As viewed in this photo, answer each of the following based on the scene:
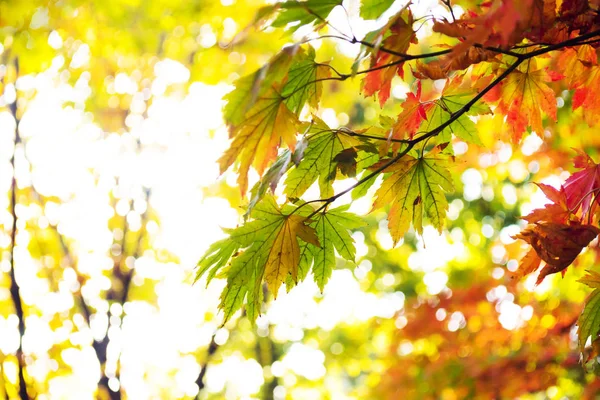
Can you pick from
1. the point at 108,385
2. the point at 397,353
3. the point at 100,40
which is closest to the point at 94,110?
the point at 100,40

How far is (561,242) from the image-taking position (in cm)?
81

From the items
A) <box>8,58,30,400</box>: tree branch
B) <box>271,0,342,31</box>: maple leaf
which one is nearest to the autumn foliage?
<box>271,0,342,31</box>: maple leaf

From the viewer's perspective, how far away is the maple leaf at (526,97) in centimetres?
102

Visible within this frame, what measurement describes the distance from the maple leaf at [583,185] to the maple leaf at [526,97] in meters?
0.11

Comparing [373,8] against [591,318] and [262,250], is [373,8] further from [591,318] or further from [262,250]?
[591,318]

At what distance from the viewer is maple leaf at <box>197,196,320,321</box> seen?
850mm

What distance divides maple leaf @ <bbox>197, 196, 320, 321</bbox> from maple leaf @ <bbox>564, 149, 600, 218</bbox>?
0.53 meters

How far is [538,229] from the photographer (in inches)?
33.1

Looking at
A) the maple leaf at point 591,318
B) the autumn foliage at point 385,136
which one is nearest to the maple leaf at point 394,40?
the autumn foliage at point 385,136

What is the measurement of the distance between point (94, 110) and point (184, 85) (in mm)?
631

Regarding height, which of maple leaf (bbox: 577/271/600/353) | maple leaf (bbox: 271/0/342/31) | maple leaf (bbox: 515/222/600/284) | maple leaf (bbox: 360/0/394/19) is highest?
maple leaf (bbox: 360/0/394/19)

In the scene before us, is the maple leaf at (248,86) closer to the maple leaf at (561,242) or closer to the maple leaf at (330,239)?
the maple leaf at (330,239)

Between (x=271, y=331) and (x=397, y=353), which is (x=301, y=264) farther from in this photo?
(x=271, y=331)

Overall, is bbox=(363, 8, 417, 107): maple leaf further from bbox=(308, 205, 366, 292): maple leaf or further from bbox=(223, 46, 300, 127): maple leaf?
bbox=(308, 205, 366, 292): maple leaf
